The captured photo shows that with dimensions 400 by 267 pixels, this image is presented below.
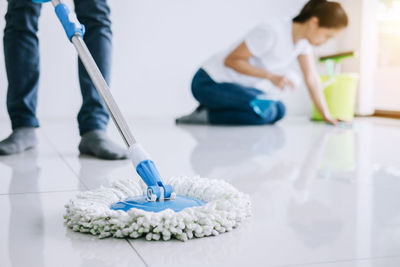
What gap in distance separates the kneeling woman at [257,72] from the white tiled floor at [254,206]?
2.88 ft

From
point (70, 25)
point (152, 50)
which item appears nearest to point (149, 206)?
point (70, 25)

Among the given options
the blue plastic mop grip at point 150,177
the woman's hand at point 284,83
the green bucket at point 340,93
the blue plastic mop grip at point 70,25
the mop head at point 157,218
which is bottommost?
the green bucket at point 340,93

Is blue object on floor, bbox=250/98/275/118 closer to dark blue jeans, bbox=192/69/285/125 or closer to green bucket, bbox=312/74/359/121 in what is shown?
dark blue jeans, bbox=192/69/285/125

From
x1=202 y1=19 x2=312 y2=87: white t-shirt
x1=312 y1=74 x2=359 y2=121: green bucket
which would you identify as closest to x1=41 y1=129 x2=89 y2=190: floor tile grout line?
x1=202 y1=19 x2=312 y2=87: white t-shirt

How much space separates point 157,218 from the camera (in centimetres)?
53

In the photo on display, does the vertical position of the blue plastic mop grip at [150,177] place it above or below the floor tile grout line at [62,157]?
above

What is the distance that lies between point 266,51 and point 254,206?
169 centimetres

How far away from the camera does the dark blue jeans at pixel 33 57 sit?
1202mm

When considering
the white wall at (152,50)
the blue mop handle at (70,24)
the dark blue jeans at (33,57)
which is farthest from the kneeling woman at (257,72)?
the blue mop handle at (70,24)

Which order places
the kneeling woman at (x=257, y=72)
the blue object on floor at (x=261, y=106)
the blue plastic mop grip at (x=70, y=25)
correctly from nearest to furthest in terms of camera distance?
the blue plastic mop grip at (x=70, y=25) < the kneeling woman at (x=257, y=72) < the blue object on floor at (x=261, y=106)

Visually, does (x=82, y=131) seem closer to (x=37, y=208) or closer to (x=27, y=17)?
(x=27, y=17)

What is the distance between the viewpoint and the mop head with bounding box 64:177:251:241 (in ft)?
1.74

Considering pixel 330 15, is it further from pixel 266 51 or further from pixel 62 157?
pixel 62 157

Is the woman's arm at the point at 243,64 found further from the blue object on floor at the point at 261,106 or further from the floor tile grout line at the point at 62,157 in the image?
the floor tile grout line at the point at 62,157
